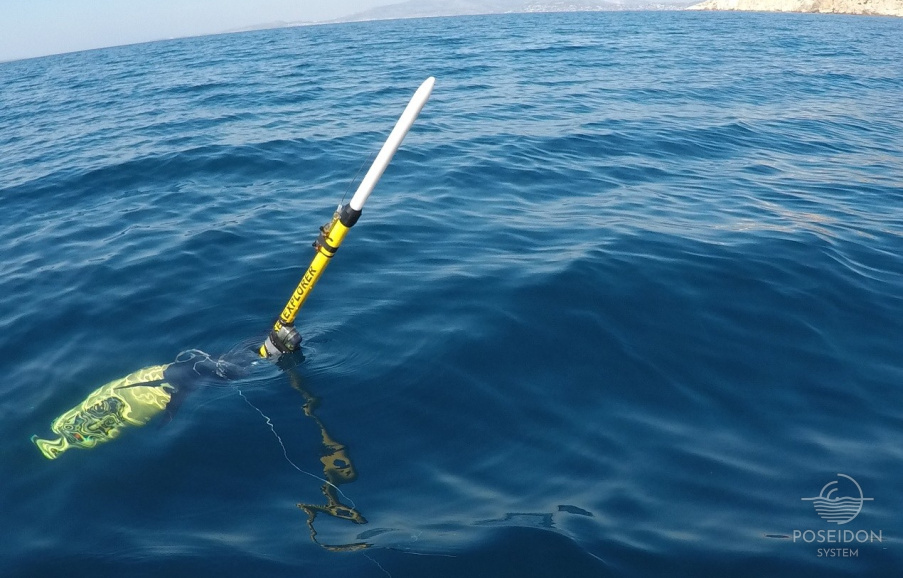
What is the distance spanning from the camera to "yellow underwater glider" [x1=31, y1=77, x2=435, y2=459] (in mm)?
4820

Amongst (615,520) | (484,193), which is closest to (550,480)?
(615,520)

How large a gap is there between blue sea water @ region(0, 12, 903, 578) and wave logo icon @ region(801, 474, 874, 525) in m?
0.04

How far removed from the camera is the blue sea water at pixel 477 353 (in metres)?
3.99

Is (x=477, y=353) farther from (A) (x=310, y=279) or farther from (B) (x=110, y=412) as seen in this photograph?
(B) (x=110, y=412)

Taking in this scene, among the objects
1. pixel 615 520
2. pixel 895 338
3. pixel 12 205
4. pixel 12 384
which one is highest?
pixel 12 205

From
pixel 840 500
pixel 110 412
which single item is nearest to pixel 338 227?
pixel 110 412

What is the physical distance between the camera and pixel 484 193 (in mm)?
10789

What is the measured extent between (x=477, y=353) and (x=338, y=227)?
2.05 metres

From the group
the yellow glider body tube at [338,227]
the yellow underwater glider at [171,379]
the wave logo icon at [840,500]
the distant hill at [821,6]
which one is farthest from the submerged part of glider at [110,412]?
the distant hill at [821,6]

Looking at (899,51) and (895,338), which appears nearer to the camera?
(895,338)

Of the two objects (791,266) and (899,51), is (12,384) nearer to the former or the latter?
(791,266)

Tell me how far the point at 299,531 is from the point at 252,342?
9.15ft

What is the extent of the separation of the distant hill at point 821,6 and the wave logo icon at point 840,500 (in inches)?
3397

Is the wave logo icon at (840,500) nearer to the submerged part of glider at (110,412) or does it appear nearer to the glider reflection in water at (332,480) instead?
the glider reflection in water at (332,480)
